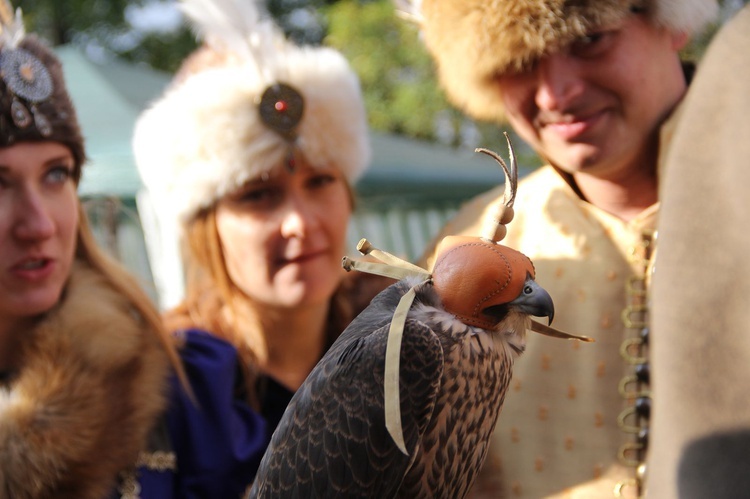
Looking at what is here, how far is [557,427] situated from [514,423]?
0.10 m

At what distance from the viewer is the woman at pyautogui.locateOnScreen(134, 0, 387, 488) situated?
7.12 ft

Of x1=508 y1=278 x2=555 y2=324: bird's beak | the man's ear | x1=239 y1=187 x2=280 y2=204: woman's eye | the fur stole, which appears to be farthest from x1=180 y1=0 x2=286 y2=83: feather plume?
x1=508 y1=278 x2=555 y2=324: bird's beak

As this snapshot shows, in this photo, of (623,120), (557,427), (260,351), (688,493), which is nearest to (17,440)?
(260,351)

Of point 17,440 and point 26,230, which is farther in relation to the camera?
point 26,230

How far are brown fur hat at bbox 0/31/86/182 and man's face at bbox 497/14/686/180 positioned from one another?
1094 millimetres

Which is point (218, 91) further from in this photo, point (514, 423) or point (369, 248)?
point (369, 248)

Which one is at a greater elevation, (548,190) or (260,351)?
(548,190)

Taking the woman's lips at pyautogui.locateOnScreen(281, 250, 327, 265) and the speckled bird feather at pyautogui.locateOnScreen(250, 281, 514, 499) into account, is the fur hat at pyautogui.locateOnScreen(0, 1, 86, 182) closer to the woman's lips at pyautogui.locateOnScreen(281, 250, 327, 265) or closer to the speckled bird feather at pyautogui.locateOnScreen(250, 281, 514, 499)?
the woman's lips at pyautogui.locateOnScreen(281, 250, 327, 265)

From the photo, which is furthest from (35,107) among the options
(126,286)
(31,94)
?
(126,286)

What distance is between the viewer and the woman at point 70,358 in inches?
64.1

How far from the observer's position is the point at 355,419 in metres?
0.92

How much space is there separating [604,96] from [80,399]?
1336 mm

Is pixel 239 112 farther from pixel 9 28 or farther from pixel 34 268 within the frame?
pixel 34 268

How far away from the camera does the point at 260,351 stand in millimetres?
2291
